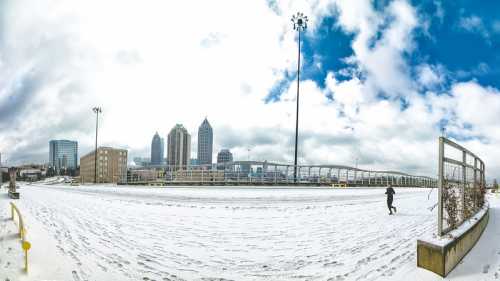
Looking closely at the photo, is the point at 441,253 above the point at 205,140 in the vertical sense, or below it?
below

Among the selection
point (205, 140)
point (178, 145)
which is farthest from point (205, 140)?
point (178, 145)

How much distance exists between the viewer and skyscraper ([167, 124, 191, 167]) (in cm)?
14412

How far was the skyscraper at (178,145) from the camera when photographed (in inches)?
5674

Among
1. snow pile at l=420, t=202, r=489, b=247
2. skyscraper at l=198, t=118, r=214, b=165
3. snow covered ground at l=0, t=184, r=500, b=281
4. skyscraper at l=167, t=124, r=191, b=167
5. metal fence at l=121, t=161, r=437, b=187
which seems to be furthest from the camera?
skyscraper at l=198, t=118, r=214, b=165

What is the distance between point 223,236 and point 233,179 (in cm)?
1896

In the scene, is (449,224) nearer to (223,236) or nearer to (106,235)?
(223,236)

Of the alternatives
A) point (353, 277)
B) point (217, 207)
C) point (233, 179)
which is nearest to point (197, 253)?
point (353, 277)

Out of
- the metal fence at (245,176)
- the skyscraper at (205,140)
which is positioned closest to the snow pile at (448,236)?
the metal fence at (245,176)

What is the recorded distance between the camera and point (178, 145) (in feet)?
481

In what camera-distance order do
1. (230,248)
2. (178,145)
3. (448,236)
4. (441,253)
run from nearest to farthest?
(441,253) < (448,236) < (230,248) < (178,145)

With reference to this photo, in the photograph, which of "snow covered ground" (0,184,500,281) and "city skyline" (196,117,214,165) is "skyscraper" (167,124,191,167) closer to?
"city skyline" (196,117,214,165)

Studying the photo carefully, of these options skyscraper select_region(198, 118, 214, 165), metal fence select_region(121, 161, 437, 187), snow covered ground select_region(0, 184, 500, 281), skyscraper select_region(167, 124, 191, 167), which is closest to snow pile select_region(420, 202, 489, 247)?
snow covered ground select_region(0, 184, 500, 281)

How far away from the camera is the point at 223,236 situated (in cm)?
733

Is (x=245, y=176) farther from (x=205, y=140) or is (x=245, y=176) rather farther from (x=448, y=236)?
(x=205, y=140)
